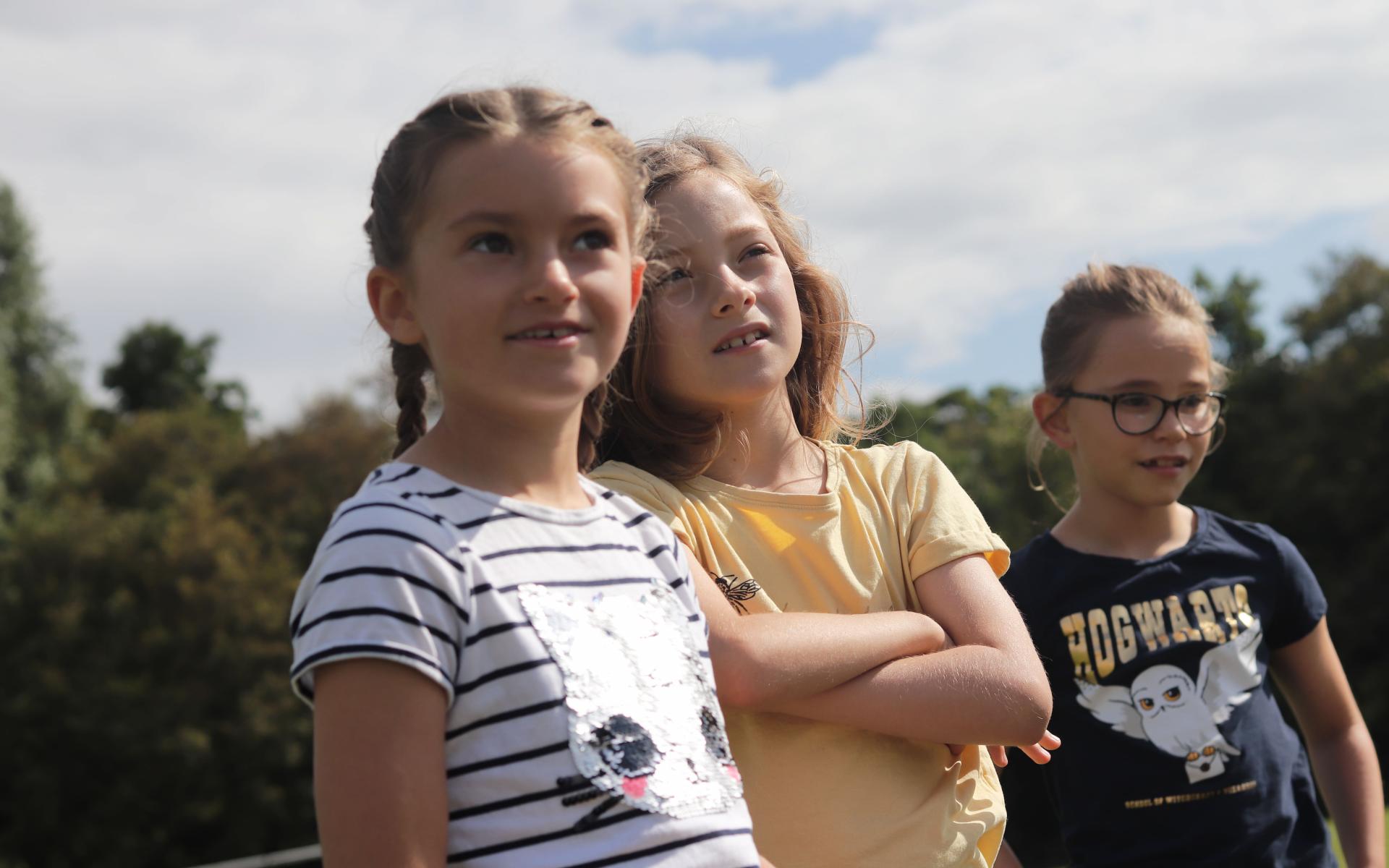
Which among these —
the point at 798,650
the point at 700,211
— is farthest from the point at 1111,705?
the point at 700,211

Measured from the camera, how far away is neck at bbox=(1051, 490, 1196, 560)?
13.7 feet

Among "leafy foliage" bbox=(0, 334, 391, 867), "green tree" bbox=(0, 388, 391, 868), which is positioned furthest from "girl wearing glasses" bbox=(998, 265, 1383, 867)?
"leafy foliage" bbox=(0, 334, 391, 867)

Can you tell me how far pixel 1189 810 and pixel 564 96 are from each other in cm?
262

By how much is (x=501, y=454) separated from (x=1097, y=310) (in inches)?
107

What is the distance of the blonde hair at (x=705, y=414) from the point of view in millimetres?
3090

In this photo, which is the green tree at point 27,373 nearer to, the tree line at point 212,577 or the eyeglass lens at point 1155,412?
the tree line at point 212,577

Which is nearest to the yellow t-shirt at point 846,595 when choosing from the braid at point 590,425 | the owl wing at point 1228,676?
the braid at point 590,425

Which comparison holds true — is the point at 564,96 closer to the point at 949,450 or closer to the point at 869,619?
the point at 869,619

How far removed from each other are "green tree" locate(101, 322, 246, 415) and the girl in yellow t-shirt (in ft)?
156

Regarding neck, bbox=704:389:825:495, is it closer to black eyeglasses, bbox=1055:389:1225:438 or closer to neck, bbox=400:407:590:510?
neck, bbox=400:407:590:510

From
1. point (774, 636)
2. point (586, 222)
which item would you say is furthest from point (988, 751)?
point (586, 222)

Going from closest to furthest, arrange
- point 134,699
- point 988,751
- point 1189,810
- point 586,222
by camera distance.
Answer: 1. point 586,222
2. point 988,751
3. point 1189,810
4. point 134,699

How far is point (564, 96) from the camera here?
240cm

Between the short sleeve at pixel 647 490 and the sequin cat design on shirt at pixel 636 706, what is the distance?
0.57m
